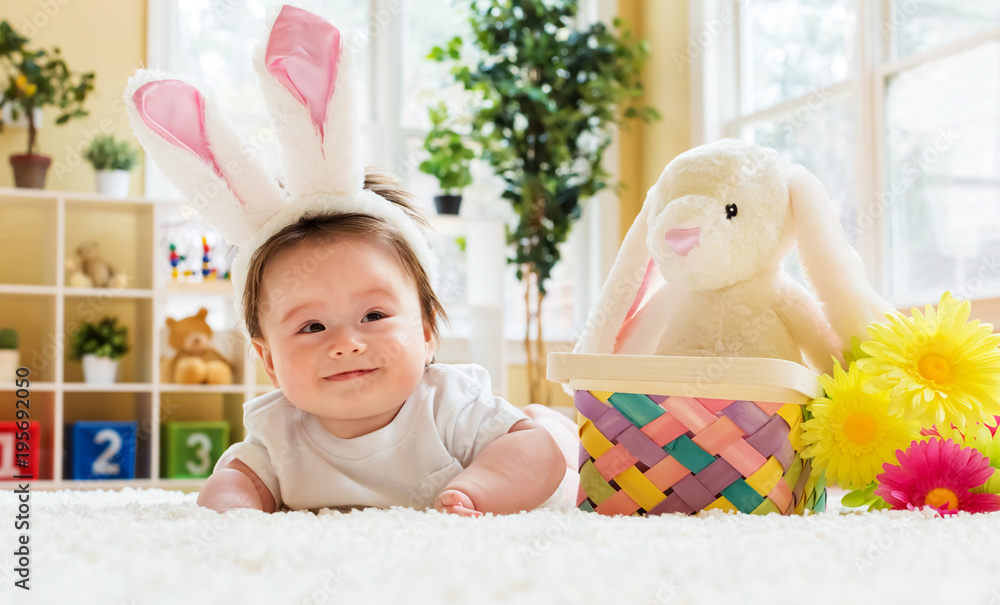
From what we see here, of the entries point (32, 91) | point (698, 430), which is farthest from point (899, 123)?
point (32, 91)

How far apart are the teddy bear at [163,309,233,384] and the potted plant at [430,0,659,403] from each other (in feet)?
3.74

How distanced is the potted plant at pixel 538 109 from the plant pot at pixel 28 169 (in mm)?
1406

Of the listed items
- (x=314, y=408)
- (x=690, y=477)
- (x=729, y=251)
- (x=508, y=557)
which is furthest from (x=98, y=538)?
(x=729, y=251)

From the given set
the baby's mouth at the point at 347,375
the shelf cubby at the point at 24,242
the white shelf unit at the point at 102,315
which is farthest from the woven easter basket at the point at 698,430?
the shelf cubby at the point at 24,242

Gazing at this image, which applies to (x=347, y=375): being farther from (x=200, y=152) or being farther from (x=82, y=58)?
(x=82, y=58)

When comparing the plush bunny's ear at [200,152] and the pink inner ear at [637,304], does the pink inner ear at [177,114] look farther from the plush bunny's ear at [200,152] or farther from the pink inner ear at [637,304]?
the pink inner ear at [637,304]

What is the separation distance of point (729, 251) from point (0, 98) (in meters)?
2.84

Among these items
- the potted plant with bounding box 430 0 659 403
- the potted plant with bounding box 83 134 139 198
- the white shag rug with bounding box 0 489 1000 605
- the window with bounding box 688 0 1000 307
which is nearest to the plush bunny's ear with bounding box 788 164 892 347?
the white shag rug with bounding box 0 489 1000 605

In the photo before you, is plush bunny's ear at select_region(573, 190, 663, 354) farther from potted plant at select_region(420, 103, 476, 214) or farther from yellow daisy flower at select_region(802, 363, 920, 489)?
potted plant at select_region(420, 103, 476, 214)

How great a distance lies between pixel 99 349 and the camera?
2805mm

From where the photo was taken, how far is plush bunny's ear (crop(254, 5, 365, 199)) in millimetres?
848

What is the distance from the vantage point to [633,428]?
2.49 feet

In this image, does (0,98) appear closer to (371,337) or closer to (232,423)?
(232,423)

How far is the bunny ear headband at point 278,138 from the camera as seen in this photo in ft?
2.79
